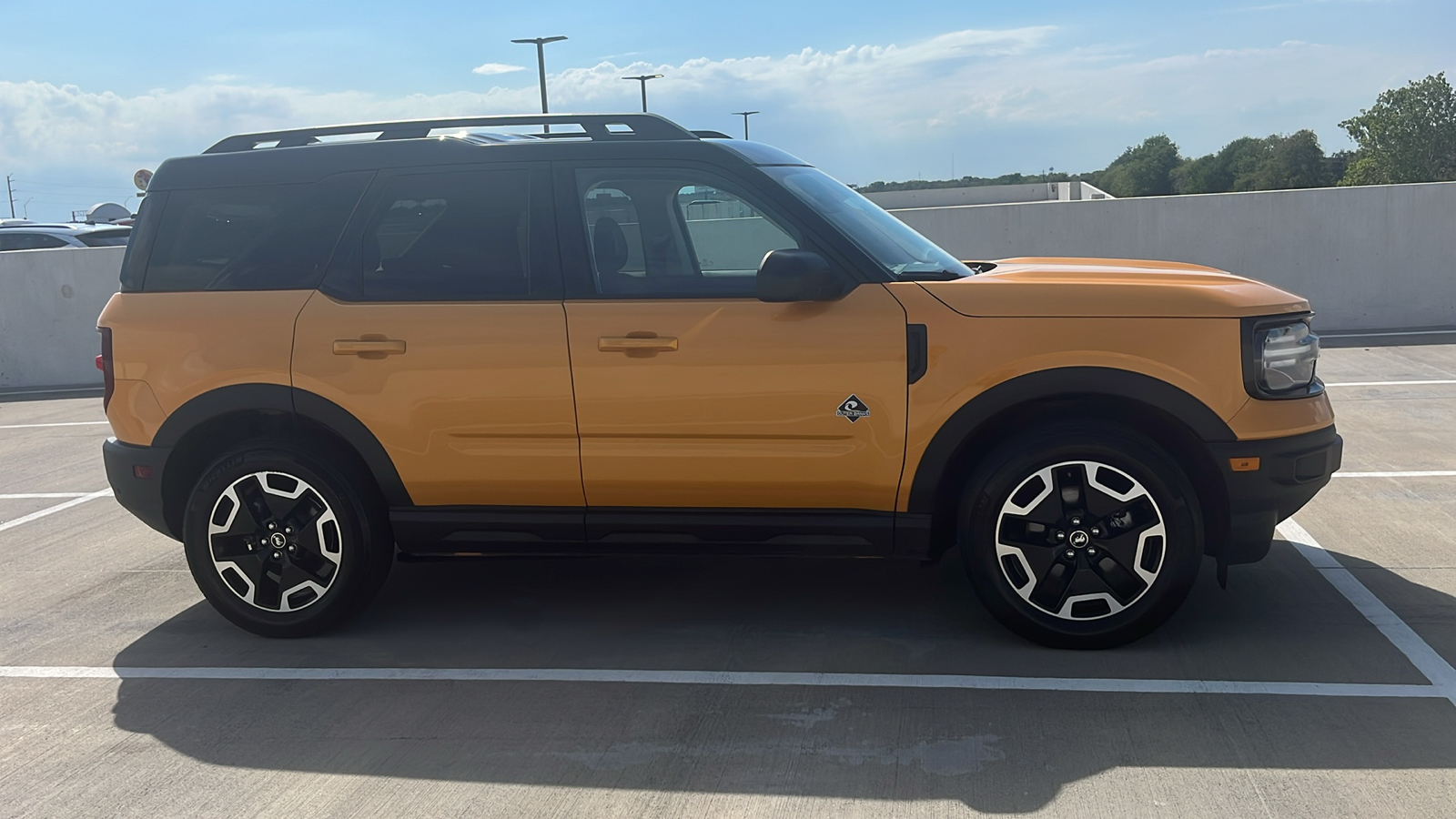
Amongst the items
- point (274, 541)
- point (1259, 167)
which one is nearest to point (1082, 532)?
point (274, 541)

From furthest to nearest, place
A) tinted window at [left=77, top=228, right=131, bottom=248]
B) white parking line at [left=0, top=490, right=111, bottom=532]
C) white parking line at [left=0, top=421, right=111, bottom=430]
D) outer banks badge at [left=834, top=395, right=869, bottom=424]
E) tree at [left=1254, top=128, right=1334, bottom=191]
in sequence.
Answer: tree at [left=1254, top=128, right=1334, bottom=191], tinted window at [left=77, top=228, right=131, bottom=248], white parking line at [left=0, top=421, right=111, bottom=430], white parking line at [left=0, top=490, right=111, bottom=532], outer banks badge at [left=834, top=395, right=869, bottom=424]

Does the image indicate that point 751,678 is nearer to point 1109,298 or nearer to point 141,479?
point 1109,298

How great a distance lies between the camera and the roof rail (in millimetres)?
4672

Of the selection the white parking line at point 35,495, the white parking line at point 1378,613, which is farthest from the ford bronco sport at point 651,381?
the white parking line at point 35,495

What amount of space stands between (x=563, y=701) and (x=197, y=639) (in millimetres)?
1815

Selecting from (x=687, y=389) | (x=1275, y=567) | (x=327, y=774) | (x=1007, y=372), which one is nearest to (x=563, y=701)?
(x=327, y=774)

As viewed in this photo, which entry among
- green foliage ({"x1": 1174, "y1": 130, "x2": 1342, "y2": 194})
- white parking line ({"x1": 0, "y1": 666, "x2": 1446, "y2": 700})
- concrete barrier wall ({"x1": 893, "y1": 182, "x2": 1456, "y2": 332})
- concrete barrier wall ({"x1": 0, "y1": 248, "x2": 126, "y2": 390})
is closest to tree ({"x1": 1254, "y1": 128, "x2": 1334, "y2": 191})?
green foliage ({"x1": 1174, "y1": 130, "x2": 1342, "y2": 194})

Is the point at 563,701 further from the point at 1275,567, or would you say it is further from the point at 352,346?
the point at 1275,567

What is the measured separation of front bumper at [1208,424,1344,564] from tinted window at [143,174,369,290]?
3.37 meters

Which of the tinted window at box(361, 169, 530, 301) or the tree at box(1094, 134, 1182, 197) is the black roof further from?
the tree at box(1094, 134, 1182, 197)

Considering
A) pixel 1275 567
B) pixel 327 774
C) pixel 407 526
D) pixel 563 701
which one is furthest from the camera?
pixel 1275 567

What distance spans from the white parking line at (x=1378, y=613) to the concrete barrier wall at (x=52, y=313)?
1281cm

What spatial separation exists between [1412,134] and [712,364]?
14201 cm

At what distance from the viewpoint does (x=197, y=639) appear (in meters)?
4.95
